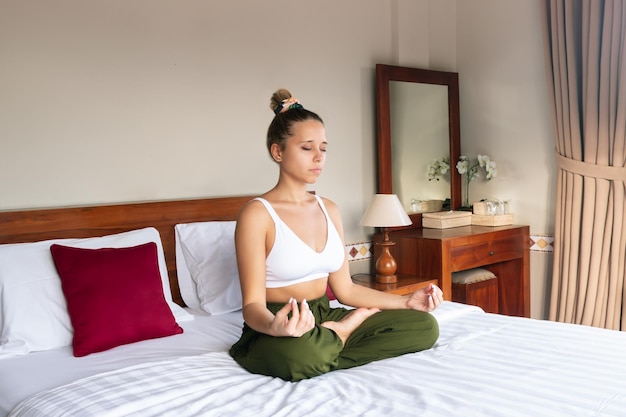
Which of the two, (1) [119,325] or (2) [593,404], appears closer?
(2) [593,404]

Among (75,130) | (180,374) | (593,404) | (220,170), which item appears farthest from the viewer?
(220,170)

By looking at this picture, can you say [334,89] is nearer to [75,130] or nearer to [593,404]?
[75,130]

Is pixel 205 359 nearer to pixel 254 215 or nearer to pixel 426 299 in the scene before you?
pixel 254 215

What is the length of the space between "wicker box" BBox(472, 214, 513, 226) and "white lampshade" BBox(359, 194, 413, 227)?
80cm

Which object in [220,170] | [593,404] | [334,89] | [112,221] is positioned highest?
[334,89]

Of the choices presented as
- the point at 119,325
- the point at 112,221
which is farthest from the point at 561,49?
the point at 119,325

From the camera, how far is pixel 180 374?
1886 millimetres

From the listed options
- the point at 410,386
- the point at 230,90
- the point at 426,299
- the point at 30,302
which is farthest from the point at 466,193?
the point at 30,302

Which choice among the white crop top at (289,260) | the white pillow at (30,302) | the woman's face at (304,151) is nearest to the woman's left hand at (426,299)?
the white crop top at (289,260)

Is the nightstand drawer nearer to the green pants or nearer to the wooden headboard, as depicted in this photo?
the wooden headboard

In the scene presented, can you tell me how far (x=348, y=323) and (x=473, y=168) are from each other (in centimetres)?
248

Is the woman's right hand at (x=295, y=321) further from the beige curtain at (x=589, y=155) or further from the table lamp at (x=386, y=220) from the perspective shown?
the beige curtain at (x=589, y=155)

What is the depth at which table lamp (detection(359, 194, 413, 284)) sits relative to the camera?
356cm

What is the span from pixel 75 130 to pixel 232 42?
96cm
